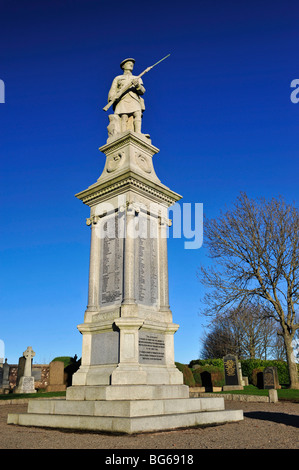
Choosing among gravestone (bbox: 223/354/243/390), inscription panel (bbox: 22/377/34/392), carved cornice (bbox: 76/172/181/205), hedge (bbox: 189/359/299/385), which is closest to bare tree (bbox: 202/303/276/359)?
hedge (bbox: 189/359/299/385)

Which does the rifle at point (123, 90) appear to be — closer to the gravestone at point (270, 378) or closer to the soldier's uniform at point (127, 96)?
the soldier's uniform at point (127, 96)

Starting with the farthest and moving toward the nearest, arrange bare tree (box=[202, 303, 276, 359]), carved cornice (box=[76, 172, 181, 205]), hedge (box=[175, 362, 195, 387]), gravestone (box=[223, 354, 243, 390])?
bare tree (box=[202, 303, 276, 359]), gravestone (box=[223, 354, 243, 390]), hedge (box=[175, 362, 195, 387]), carved cornice (box=[76, 172, 181, 205])

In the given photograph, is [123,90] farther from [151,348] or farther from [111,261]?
[151,348]

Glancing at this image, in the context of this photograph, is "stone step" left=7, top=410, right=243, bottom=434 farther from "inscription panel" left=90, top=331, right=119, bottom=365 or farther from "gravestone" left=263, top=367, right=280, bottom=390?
"gravestone" left=263, top=367, right=280, bottom=390

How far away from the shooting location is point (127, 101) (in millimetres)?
12438

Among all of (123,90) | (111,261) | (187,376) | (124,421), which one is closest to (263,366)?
(187,376)

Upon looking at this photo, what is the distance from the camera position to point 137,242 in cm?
1036

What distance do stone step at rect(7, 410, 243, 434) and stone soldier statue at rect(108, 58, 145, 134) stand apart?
Answer: 27.5 feet

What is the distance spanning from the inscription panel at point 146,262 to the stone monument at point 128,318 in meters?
0.03

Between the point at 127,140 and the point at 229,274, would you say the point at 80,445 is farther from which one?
the point at 229,274

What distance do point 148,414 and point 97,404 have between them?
1.05 meters

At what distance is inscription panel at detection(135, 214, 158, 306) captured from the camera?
10.1 metres
